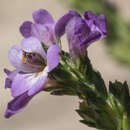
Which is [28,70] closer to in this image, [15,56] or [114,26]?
[15,56]

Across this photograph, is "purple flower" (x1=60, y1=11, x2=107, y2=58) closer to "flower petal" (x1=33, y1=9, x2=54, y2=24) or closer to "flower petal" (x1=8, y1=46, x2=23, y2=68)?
"flower petal" (x1=33, y1=9, x2=54, y2=24)

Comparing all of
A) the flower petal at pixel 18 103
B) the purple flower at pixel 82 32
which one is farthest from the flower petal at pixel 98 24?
the flower petal at pixel 18 103

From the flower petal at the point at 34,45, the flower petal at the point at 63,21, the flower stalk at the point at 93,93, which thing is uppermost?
the flower petal at the point at 63,21

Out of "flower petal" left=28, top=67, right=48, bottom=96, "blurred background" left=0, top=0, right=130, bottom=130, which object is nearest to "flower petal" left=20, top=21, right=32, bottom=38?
"flower petal" left=28, top=67, right=48, bottom=96

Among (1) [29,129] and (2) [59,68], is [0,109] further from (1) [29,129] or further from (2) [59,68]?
(2) [59,68]

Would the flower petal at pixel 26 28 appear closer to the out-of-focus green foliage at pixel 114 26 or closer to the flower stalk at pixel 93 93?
the flower stalk at pixel 93 93

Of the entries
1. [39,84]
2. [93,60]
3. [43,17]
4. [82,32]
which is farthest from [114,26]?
[39,84]

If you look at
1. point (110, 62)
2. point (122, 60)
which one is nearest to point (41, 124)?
point (122, 60)
